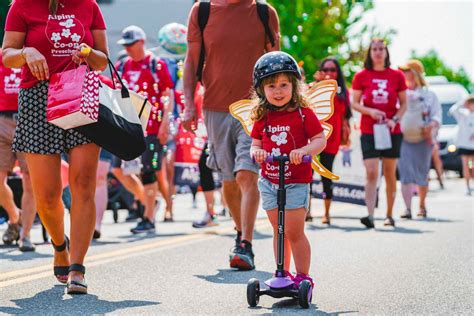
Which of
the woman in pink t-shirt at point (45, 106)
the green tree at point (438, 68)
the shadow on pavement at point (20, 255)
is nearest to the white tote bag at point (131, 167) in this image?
the shadow on pavement at point (20, 255)

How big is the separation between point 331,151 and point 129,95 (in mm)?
6671

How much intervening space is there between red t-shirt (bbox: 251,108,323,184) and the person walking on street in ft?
26.6

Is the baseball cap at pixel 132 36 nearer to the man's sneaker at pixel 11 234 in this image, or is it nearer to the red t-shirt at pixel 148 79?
the red t-shirt at pixel 148 79

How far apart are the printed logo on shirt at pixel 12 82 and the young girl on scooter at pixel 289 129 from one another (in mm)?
3934

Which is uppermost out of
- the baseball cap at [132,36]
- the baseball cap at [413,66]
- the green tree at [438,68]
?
the baseball cap at [132,36]

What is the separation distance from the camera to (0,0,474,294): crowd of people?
21.4 feet

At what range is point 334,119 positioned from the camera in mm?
13430

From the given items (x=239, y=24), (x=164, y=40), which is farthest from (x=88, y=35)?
(x=164, y=40)

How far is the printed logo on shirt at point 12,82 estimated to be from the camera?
9.93m

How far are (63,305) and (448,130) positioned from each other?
2465 cm

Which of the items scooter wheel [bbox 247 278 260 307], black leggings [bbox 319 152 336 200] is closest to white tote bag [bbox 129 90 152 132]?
scooter wheel [bbox 247 278 260 307]

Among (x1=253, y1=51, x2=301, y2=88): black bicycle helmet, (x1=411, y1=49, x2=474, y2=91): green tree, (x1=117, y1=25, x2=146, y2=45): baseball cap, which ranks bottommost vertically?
(x1=411, y1=49, x2=474, y2=91): green tree

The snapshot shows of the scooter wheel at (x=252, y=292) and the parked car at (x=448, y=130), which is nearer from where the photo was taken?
the scooter wheel at (x=252, y=292)

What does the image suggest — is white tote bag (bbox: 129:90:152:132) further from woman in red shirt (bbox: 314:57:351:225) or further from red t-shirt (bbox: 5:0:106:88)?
woman in red shirt (bbox: 314:57:351:225)
